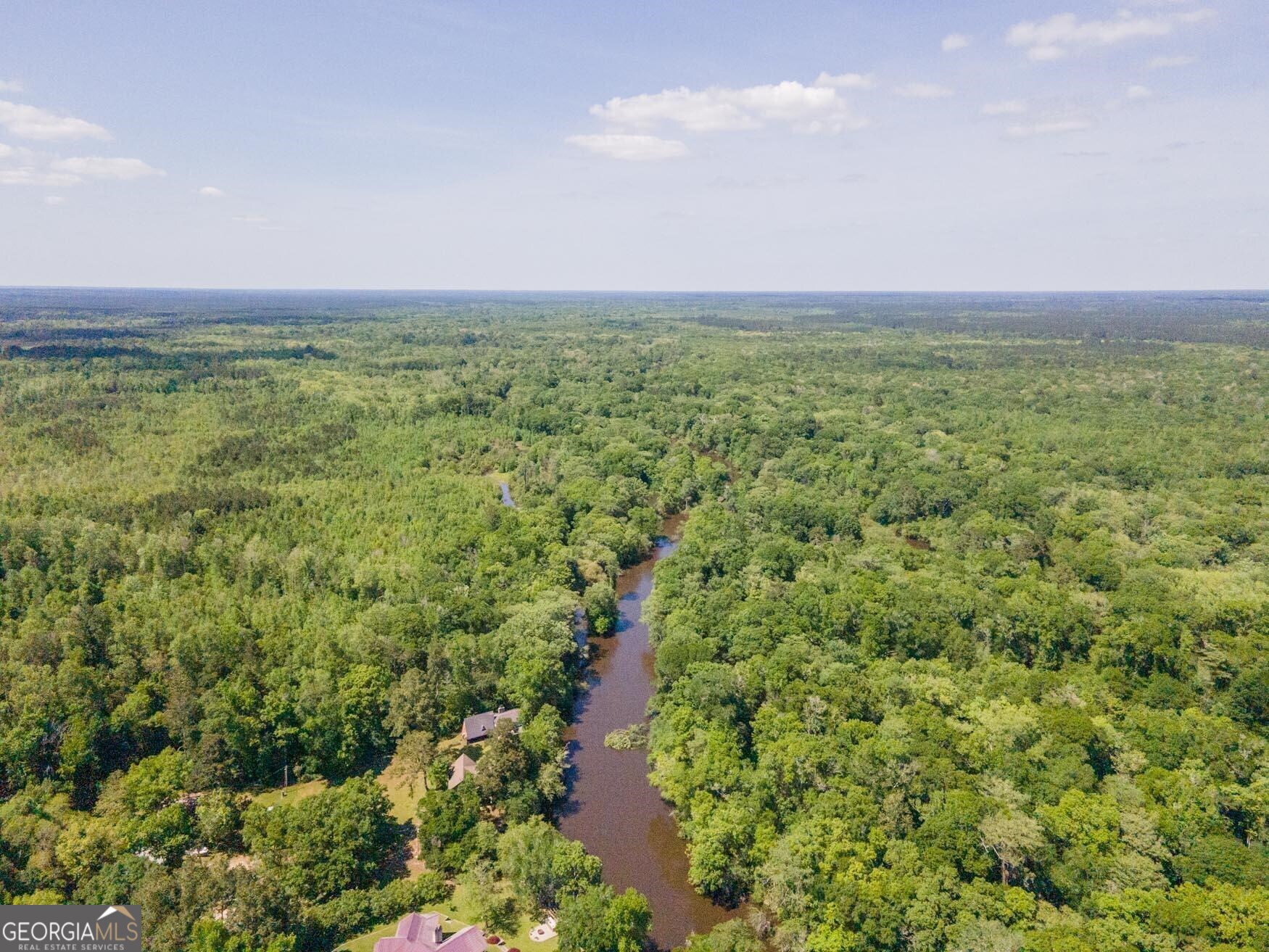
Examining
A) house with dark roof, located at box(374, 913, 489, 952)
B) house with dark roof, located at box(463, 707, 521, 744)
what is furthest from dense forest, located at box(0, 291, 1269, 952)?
house with dark roof, located at box(374, 913, 489, 952)

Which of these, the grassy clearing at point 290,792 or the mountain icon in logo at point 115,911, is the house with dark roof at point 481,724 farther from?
the mountain icon in logo at point 115,911

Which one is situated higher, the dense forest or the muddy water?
the dense forest

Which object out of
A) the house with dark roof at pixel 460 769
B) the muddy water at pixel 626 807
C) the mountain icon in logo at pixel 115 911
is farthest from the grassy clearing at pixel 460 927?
the mountain icon in logo at pixel 115 911

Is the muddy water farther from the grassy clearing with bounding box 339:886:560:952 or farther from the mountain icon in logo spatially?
the mountain icon in logo

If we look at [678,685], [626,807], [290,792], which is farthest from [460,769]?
[678,685]

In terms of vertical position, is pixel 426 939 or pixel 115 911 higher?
pixel 115 911

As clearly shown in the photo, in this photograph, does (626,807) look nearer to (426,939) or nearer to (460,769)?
(460,769)

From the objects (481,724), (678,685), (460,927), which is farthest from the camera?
(678,685)
